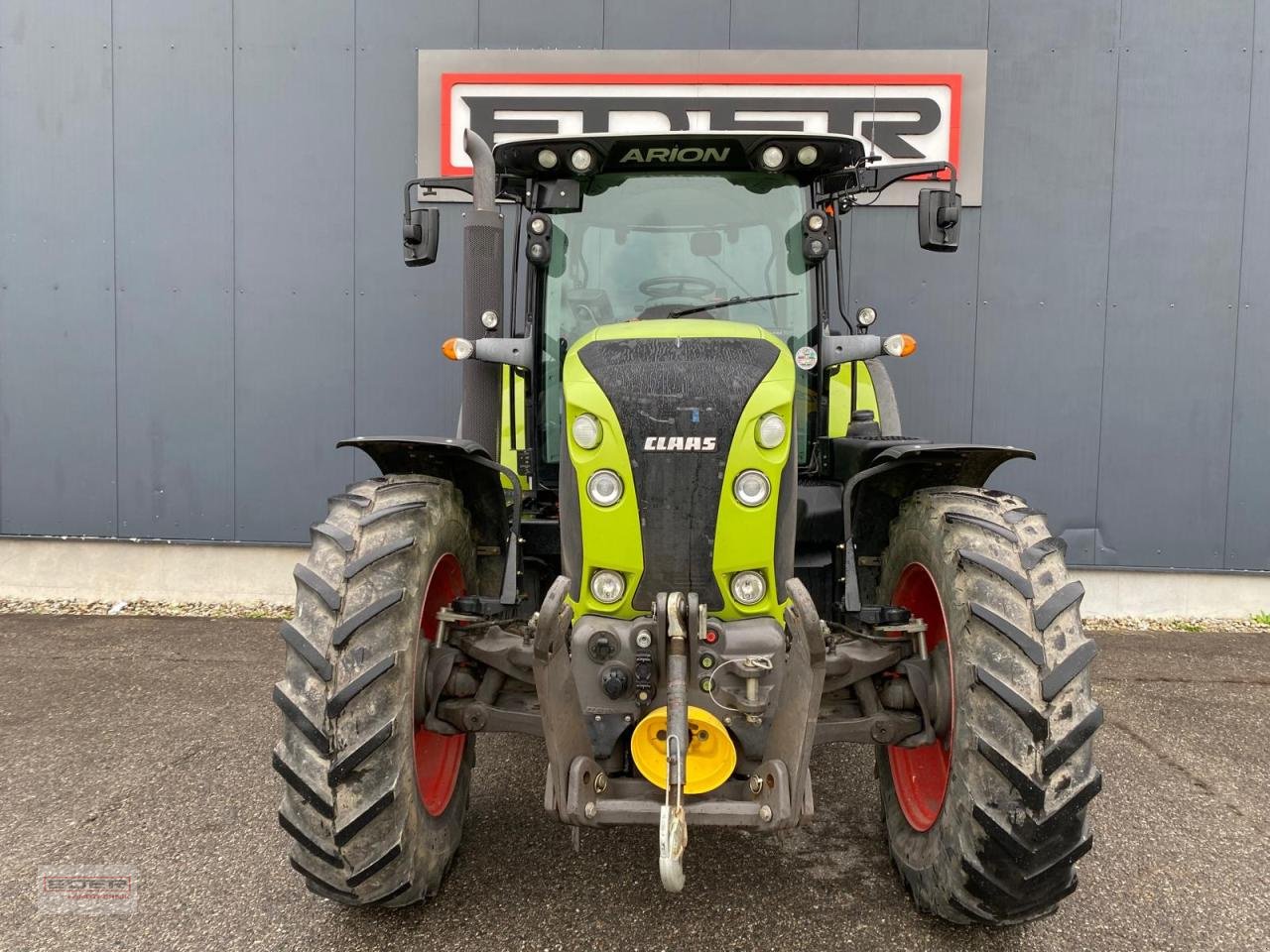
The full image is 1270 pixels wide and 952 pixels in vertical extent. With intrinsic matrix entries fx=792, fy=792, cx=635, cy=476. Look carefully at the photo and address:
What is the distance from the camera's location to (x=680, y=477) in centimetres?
200

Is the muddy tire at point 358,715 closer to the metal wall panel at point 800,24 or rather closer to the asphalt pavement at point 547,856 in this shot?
the asphalt pavement at point 547,856

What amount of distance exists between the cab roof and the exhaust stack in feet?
0.65

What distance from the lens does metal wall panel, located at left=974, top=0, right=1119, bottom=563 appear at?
17.3 ft

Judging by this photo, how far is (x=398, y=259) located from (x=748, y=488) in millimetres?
4331

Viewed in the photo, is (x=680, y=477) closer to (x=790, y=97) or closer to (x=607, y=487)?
(x=607, y=487)

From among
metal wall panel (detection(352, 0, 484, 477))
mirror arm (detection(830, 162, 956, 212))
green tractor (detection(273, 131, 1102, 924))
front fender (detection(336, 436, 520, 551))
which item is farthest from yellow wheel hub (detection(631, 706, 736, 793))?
metal wall panel (detection(352, 0, 484, 477))

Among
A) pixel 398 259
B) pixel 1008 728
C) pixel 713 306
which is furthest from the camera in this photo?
pixel 398 259

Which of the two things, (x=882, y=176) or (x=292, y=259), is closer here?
(x=882, y=176)

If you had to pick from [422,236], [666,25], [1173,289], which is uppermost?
[666,25]

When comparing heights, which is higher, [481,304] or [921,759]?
[481,304]

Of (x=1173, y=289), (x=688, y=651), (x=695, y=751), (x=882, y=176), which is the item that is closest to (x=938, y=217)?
(x=882, y=176)

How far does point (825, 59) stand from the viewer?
5270mm

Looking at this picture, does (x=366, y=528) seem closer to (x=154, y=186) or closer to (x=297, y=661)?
(x=297, y=661)

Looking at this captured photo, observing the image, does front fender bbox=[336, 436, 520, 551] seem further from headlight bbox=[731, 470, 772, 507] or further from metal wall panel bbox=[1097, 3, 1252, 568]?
metal wall panel bbox=[1097, 3, 1252, 568]
